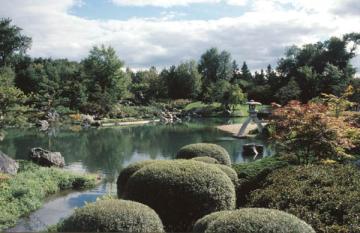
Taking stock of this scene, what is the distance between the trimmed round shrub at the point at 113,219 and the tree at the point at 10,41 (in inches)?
2193

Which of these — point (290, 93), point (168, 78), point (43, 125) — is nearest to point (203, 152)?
point (43, 125)

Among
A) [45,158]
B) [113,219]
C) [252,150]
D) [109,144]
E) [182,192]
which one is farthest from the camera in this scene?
[109,144]

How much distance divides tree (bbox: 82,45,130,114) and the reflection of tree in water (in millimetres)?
13651

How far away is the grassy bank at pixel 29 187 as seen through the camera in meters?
12.2

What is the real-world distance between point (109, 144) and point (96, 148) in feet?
7.42

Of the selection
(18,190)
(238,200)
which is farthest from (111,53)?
(238,200)

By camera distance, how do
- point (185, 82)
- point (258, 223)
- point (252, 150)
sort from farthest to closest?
1. point (185, 82)
2. point (252, 150)
3. point (258, 223)

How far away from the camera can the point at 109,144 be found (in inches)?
1214

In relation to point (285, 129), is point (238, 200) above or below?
Answer: below

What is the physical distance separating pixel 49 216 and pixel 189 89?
189ft

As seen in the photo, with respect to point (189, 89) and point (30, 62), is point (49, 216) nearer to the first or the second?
point (30, 62)

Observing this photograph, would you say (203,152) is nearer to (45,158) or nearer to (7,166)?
(7,166)

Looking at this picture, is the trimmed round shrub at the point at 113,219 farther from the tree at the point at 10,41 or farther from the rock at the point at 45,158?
the tree at the point at 10,41

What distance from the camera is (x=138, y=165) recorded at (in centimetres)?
1055
